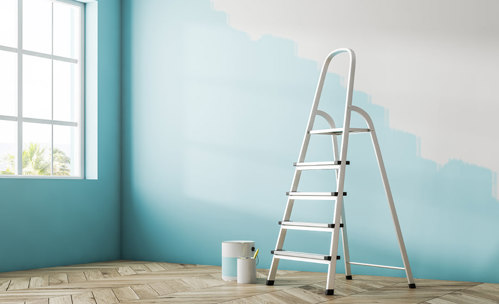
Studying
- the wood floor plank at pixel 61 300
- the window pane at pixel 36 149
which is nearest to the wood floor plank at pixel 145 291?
the wood floor plank at pixel 61 300

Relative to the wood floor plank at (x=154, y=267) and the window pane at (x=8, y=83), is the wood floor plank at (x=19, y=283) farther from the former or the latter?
the window pane at (x=8, y=83)

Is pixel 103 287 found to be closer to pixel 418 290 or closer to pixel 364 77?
pixel 418 290

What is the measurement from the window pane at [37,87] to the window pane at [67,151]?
0.61 ft

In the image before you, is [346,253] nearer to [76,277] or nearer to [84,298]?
[84,298]

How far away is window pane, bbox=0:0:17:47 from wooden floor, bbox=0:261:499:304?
163 centimetres

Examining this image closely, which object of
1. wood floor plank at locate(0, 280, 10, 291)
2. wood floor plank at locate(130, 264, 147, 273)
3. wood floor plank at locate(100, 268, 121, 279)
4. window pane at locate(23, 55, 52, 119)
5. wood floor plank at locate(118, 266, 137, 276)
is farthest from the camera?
window pane at locate(23, 55, 52, 119)

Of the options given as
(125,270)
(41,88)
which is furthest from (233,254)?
(41,88)

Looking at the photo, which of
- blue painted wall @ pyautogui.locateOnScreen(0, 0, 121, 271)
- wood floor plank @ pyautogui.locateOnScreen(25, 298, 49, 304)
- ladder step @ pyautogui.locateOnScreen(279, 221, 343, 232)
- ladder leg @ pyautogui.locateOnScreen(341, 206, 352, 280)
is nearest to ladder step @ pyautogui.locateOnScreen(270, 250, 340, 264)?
ladder step @ pyautogui.locateOnScreen(279, 221, 343, 232)

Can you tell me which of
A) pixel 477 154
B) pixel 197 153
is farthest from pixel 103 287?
pixel 477 154

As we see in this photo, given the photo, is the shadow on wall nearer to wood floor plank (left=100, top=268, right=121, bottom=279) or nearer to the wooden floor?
the wooden floor

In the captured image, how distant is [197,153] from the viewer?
4.53m

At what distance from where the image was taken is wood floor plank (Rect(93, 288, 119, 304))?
294 cm

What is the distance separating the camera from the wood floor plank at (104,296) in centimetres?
294

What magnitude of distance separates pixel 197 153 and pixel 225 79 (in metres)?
0.58
